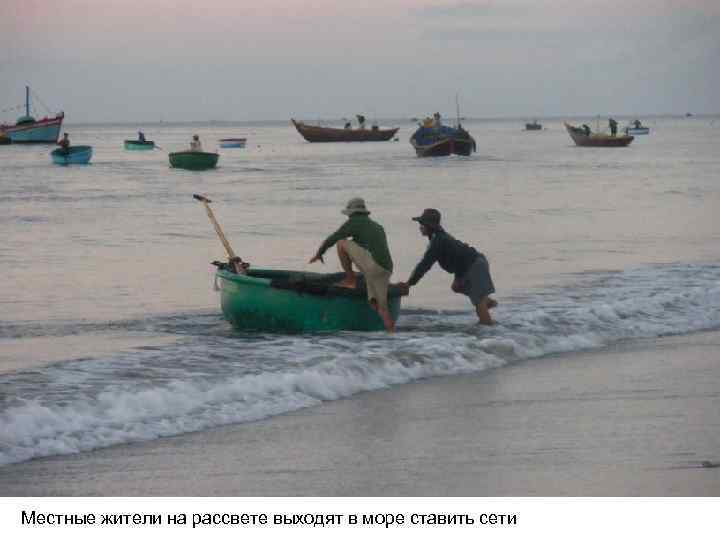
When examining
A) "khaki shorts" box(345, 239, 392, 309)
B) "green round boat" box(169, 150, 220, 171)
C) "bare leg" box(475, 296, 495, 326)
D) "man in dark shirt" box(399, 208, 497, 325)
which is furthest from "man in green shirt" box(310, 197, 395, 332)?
"green round boat" box(169, 150, 220, 171)

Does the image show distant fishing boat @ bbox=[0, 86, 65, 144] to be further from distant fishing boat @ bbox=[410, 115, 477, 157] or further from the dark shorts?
the dark shorts

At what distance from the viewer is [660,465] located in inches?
260

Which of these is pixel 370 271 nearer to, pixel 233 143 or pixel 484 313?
pixel 484 313

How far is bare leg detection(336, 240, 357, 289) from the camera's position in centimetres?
1148

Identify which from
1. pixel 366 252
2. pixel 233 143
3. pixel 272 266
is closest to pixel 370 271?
pixel 366 252

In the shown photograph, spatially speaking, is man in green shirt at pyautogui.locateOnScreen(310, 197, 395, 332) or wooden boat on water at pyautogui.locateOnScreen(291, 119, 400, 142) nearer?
man in green shirt at pyautogui.locateOnScreen(310, 197, 395, 332)

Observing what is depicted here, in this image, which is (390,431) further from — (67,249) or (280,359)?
(67,249)

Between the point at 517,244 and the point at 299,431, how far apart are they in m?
15.3

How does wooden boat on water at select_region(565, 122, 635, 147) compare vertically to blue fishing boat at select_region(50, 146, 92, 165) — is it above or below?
above

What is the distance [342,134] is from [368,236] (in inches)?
3811

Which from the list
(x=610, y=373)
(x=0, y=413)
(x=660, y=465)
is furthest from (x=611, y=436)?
(x=0, y=413)

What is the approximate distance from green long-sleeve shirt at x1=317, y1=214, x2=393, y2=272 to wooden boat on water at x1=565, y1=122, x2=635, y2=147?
7434 cm

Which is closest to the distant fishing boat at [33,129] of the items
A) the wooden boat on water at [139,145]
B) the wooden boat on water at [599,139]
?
the wooden boat on water at [139,145]
